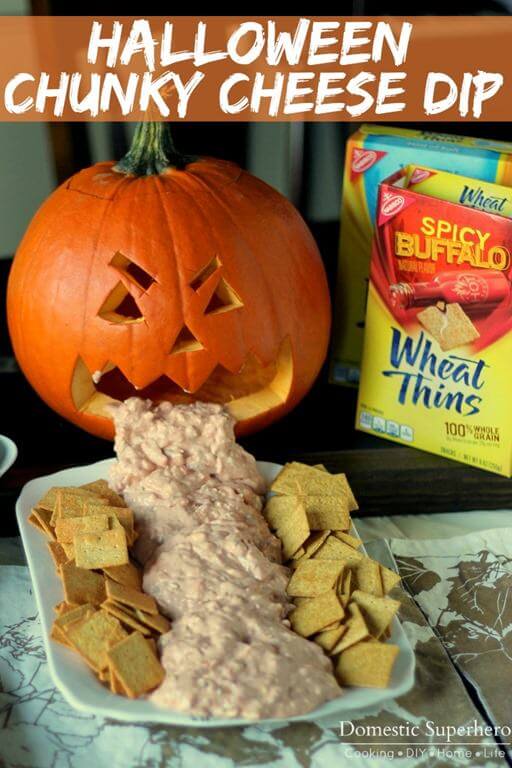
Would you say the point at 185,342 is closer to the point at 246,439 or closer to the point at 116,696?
the point at 246,439

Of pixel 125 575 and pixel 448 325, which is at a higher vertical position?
pixel 448 325

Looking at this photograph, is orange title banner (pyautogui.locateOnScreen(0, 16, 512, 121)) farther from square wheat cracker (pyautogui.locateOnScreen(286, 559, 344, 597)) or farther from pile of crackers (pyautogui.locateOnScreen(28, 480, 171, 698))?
square wheat cracker (pyautogui.locateOnScreen(286, 559, 344, 597))

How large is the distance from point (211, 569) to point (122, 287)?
1.17 feet

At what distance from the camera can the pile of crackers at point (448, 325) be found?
1.15m

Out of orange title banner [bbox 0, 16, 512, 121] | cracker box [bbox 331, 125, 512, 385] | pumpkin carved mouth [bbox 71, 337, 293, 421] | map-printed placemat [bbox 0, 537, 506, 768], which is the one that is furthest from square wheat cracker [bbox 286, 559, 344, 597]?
orange title banner [bbox 0, 16, 512, 121]

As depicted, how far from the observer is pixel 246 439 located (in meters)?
1.26

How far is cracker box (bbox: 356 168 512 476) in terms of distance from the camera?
3.70 ft

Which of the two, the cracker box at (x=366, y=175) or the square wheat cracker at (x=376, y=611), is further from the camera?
the cracker box at (x=366, y=175)

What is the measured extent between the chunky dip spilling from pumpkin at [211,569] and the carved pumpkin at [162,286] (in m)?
0.08

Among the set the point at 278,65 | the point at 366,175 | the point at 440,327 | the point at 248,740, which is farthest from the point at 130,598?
the point at 278,65

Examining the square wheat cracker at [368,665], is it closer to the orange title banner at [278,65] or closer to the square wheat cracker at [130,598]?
the square wheat cracker at [130,598]

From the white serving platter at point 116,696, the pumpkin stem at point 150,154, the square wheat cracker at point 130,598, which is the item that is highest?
the pumpkin stem at point 150,154

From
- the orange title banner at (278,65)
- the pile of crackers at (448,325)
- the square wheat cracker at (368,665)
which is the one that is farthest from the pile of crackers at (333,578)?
the orange title banner at (278,65)

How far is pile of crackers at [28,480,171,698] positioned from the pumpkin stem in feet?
1.28
